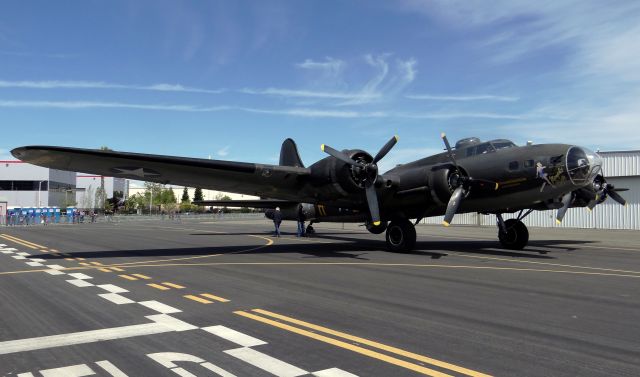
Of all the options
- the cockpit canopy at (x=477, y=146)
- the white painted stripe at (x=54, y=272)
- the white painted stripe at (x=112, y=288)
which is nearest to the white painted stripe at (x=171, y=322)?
the white painted stripe at (x=112, y=288)

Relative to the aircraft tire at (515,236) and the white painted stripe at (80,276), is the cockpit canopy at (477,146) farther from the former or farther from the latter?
the white painted stripe at (80,276)

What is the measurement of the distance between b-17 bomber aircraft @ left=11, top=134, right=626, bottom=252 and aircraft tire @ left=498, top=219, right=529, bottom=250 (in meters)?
0.04

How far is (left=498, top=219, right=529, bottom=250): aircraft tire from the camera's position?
18.9 metres

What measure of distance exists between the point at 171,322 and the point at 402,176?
12671 mm

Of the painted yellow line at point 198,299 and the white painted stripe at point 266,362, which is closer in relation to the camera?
the white painted stripe at point 266,362

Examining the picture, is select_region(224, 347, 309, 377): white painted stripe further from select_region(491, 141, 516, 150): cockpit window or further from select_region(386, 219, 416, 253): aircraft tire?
select_region(491, 141, 516, 150): cockpit window

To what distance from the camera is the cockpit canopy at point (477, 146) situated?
55.0 feet

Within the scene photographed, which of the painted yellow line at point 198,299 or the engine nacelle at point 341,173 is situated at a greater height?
the engine nacelle at point 341,173

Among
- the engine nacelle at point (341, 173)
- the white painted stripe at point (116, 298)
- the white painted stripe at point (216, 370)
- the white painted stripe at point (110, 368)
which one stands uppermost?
the engine nacelle at point (341, 173)

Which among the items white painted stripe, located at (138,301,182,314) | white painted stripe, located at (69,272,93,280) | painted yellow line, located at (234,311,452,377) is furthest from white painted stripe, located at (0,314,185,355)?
white painted stripe, located at (69,272,93,280)

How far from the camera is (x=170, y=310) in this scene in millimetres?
7266

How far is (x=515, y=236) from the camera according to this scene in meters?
19.1

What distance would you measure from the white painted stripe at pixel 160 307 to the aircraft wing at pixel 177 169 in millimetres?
7245

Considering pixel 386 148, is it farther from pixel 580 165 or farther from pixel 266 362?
pixel 266 362
